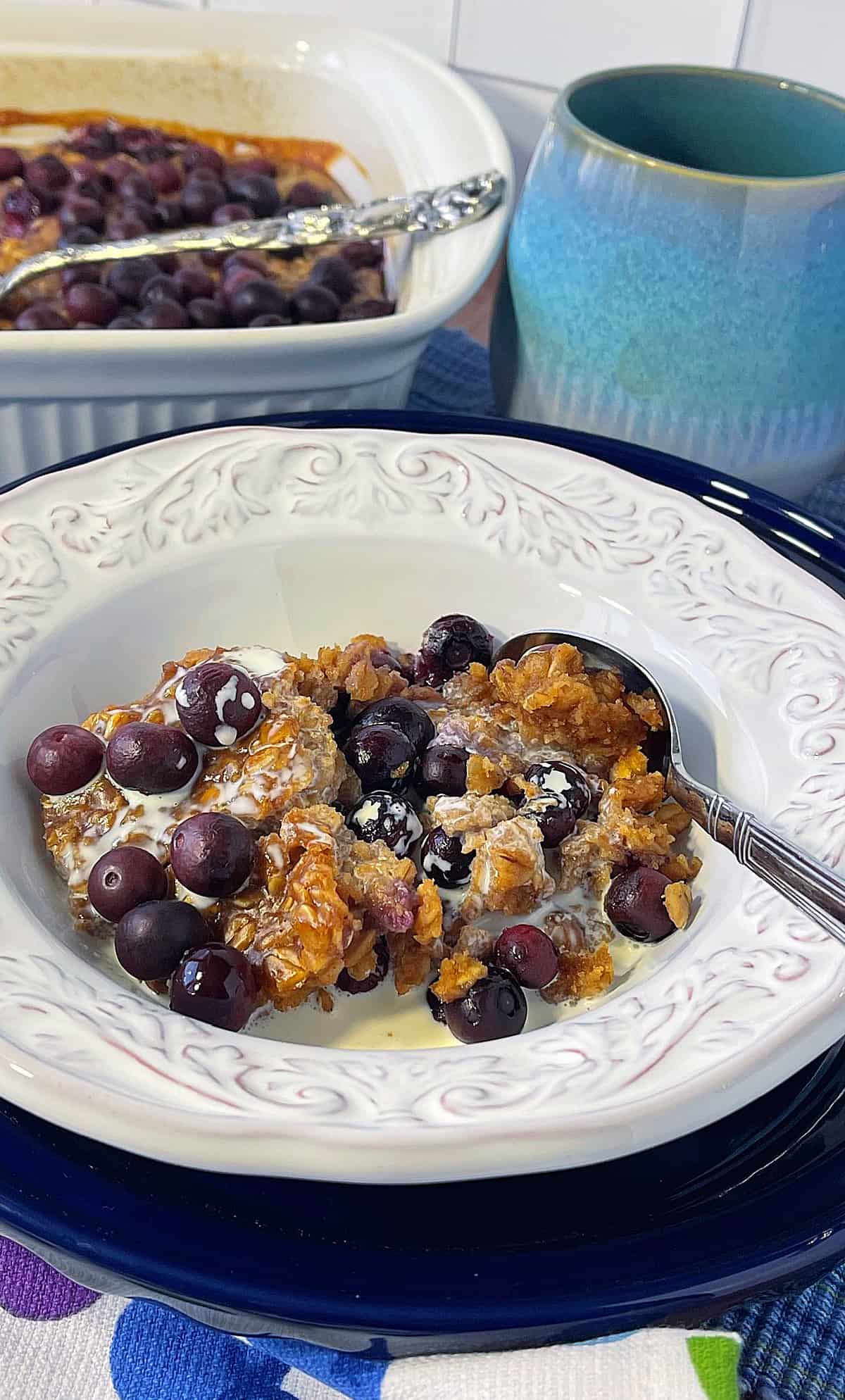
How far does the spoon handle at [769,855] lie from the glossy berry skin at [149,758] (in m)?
0.32

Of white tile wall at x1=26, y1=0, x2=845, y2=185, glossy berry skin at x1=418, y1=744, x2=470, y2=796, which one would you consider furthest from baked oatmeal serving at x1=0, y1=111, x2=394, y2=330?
glossy berry skin at x1=418, y1=744, x2=470, y2=796

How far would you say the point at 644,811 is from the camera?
0.85 meters

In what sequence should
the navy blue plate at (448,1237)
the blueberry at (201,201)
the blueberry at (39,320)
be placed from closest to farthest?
the navy blue plate at (448,1237)
the blueberry at (39,320)
the blueberry at (201,201)

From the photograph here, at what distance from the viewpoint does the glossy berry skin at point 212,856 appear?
748 millimetres

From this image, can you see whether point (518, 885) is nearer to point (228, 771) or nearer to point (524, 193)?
point (228, 771)

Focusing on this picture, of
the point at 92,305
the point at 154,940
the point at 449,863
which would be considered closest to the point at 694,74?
the point at 92,305

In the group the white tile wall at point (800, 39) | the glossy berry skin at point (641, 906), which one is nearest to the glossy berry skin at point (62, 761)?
the glossy berry skin at point (641, 906)

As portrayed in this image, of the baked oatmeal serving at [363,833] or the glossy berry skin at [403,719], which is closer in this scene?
the baked oatmeal serving at [363,833]

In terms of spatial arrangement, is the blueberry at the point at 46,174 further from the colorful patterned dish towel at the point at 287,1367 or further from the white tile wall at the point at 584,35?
the colorful patterned dish towel at the point at 287,1367

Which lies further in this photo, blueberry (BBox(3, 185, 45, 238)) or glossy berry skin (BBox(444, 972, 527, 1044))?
blueberry (BBox(3, 185, 45, 238))

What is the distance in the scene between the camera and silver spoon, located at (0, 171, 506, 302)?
1.34 m

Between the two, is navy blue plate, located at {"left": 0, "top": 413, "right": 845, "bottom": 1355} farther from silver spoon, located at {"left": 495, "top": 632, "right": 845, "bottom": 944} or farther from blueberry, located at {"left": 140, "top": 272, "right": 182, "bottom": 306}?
blueberry, located at {"left": 140, "top": 272, "right": 182, "bottom": 306}

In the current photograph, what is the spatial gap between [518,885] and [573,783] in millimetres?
97

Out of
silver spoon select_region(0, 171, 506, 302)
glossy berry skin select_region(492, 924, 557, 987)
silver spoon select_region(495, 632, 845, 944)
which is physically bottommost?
glossy berry skin select_region(492, 924, 557, 987)
